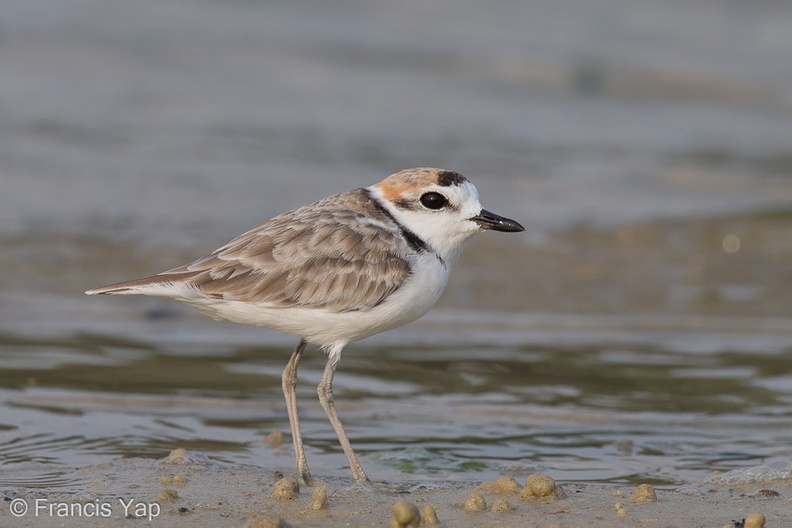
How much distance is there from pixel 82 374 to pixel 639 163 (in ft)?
32.2

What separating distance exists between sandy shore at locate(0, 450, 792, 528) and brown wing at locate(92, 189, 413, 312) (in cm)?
85

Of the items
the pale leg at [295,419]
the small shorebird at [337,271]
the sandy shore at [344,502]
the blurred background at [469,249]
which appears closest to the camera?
the sandy shore at [344,502]

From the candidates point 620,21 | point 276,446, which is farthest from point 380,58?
point 276,446

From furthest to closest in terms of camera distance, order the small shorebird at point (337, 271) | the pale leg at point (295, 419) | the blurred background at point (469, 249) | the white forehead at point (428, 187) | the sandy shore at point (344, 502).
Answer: the blurred background at point (469, 249) → the white forehead at point (428, 187) → the small shorebird at point (337, 271) → the pale leg at point (295, 419) → the sandy shore at point (344, 502)

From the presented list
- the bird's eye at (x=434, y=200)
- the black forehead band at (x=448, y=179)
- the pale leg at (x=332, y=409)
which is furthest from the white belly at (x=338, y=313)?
the black forehead band at (x=448, y=179)

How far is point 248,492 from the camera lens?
463 cm

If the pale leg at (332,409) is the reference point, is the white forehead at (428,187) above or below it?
above

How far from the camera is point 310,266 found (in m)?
5.21

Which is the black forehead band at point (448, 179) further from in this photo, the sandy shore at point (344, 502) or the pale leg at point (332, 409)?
the sandy shore at point (344, 502)

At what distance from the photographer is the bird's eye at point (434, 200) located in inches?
214

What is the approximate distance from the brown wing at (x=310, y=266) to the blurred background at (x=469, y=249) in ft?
2.95

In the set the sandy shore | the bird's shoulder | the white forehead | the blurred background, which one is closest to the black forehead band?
the white forehead

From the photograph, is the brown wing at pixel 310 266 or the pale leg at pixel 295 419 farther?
the brown wing at pixel 310 266

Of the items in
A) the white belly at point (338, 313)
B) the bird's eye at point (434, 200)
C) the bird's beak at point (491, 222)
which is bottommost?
the white belly at point (338, 313)
